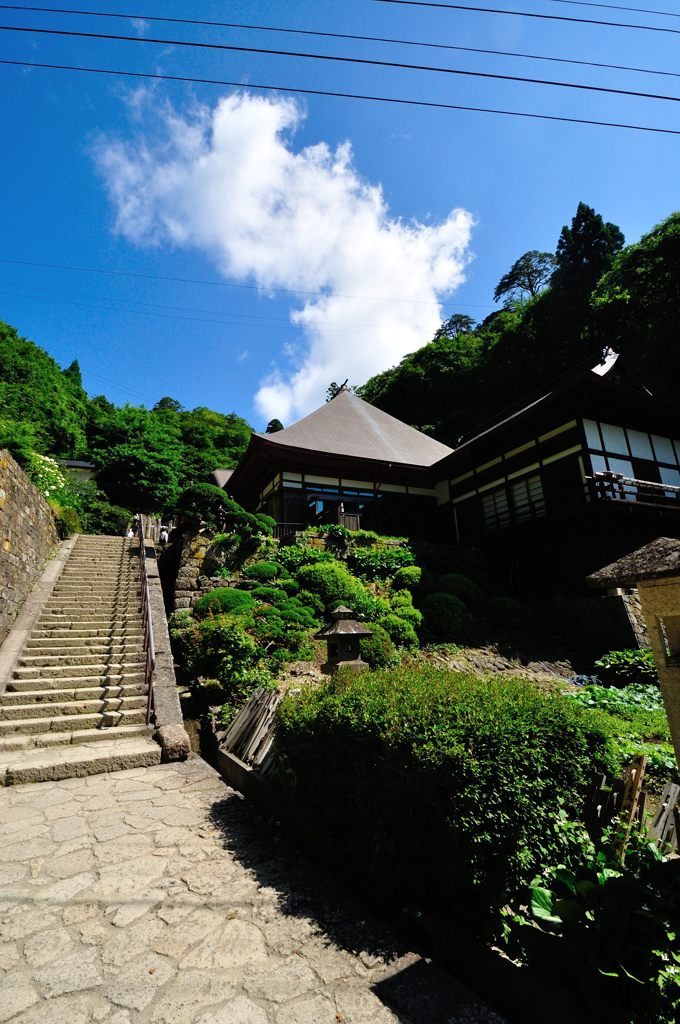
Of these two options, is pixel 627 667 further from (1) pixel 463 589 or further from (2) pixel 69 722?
(2) pixel 69 722

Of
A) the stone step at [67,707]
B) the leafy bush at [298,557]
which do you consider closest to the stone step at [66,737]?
the stone step at [67,707]

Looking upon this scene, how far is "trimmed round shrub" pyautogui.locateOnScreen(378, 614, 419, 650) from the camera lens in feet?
39.1

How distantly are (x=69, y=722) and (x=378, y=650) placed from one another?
20.3 feet

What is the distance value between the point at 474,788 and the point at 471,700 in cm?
68

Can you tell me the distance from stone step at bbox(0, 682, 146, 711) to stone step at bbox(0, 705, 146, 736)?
312 millimetres

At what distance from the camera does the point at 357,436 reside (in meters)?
21.1

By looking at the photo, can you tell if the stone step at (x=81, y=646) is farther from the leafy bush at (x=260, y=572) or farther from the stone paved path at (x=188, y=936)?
the stone paved path at (x=188, y=936)

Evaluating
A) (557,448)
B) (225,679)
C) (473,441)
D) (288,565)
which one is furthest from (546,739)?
(473,441)

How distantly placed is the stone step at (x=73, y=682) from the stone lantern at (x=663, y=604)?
25.6 ft

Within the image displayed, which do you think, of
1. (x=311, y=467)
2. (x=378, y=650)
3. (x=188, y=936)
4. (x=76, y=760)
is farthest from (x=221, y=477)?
(x=188, y=936)

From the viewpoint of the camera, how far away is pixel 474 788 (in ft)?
8.38

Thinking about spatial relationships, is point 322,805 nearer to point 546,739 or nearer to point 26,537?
point 546,739

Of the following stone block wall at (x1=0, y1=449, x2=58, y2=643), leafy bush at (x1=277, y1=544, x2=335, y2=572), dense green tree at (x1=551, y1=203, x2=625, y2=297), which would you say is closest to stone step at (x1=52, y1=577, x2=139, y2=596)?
stone block wall at (x1=0, y1=449, x2=58, y2=643)

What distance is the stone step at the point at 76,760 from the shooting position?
554cm
